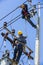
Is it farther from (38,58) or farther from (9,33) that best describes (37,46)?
(9,33)

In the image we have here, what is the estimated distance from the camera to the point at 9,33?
27.3 metres

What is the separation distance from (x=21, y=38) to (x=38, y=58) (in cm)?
348

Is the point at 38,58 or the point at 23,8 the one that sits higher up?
the point at 23,8

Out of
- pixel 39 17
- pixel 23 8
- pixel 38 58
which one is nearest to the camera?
pixel 38 58

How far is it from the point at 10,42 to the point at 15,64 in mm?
2012

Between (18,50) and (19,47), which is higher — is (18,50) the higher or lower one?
the lower one

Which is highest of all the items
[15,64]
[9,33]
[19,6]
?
[19,6]

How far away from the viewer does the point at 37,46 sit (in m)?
23.5

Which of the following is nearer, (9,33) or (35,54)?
(35,54)

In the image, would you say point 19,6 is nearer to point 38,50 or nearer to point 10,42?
point 10,42

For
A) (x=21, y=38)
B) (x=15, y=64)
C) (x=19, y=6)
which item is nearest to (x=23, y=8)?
(x=19, y=6)

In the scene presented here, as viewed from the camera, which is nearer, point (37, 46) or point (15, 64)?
point (37, 46)

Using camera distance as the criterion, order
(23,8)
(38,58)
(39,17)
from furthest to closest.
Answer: (23,8) < (39,17) < (38,58)

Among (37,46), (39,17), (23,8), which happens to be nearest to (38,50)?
(37,46)
